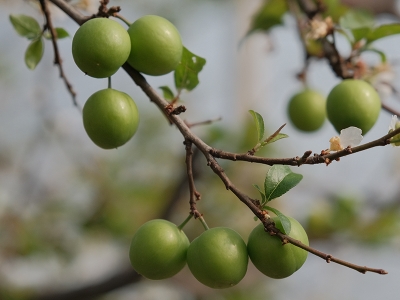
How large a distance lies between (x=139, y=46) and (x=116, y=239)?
4.63 ft

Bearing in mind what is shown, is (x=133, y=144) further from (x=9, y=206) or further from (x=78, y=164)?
(x=9, y=206)

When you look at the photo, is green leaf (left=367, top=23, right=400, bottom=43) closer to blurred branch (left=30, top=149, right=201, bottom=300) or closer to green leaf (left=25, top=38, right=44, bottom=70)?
green leaf (left=25, top=38, right=44, bottom=70)

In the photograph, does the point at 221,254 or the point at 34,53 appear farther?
the point at 34,53

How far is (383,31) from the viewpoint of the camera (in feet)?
2.82

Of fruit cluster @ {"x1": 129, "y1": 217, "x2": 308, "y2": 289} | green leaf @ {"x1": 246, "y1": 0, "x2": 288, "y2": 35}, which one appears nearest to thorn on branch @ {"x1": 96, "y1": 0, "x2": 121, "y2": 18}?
fruit cluster @ {"x1": 129, "y1": 217, "x2": 308, "y2": 289}

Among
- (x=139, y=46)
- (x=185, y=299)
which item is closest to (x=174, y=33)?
(x=139, y=46)

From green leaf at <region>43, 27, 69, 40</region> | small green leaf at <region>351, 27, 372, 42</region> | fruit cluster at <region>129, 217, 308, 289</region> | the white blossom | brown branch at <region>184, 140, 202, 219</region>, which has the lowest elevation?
fruit cluster at <region>129, 217, 308, 289</region>

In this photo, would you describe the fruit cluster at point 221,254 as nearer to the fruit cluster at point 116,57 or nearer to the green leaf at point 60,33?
the fruit cluster at point 116,57

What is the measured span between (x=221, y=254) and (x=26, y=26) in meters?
0.49

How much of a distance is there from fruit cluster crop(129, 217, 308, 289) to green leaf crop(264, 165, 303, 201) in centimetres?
3

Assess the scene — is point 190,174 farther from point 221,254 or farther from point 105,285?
point 105,285

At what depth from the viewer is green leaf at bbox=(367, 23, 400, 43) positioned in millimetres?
839

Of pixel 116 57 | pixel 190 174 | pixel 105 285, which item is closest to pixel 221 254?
pixel 190 174

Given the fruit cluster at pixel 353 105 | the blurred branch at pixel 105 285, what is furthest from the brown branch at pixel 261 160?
the blurred branch at pixel 105 285
